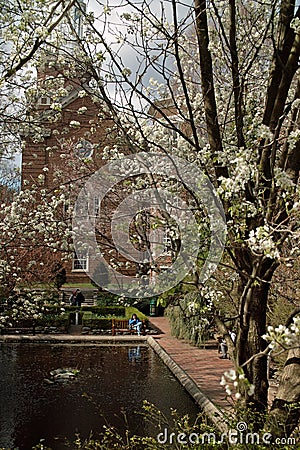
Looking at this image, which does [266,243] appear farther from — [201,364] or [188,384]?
[201,364]

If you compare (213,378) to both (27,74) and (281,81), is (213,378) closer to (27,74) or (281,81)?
(27,74)

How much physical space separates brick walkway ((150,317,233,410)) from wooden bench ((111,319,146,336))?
2.22ft

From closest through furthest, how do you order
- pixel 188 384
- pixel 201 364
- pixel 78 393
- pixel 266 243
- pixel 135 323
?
pixel 266 243 → pixel 78 393 → pixel 188 384 → pixel 201 364 → pixel 135 323

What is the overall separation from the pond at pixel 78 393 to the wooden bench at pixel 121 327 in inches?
64.5

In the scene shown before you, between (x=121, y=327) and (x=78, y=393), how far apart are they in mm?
6943

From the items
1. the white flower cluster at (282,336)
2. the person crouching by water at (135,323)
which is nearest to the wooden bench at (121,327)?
the person crouching by water at (135,323)

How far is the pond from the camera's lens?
7270 millimetres

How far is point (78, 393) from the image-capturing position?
9.40 m

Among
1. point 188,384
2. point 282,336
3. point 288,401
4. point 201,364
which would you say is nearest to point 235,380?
point 282,336

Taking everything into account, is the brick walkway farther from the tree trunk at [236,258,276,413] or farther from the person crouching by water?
the tree trunk at [236,258,276,413]

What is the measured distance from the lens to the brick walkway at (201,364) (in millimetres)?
8870

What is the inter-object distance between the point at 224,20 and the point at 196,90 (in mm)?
2103

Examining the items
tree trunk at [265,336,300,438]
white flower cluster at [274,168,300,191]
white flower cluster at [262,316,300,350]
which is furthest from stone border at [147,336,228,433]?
white flower cluster at [262,316,300,350]

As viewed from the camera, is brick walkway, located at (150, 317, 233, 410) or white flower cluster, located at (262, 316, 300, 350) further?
brick walkway, located at (150, 317, 233, 410)
